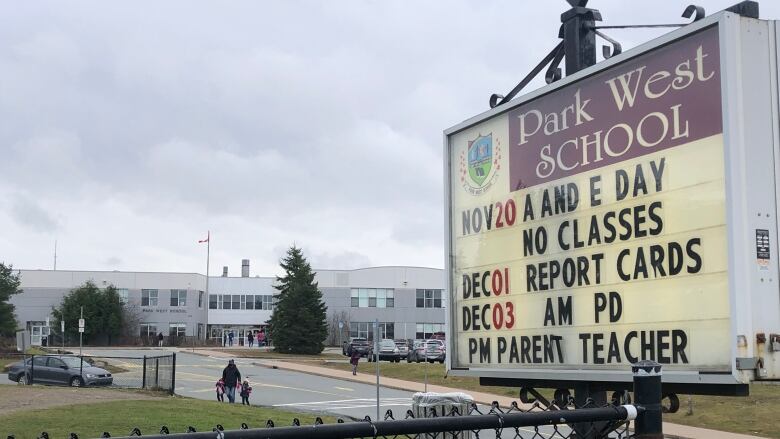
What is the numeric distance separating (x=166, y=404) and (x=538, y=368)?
1826cm

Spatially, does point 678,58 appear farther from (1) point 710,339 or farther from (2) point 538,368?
(2) point 538,368

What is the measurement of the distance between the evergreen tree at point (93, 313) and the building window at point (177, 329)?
23.1 feet

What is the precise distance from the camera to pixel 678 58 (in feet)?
16.4

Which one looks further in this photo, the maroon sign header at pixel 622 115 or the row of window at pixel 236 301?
the row of window at pixel 236 301

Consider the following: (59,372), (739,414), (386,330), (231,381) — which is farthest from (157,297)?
(739,414)

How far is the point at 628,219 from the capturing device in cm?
528

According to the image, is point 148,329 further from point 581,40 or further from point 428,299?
point 581,40

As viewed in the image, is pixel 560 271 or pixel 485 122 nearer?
pixel 560 271

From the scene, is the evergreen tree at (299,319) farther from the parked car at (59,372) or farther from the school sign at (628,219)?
the school sign at (628,219)

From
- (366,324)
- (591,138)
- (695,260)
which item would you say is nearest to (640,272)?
(695,260)

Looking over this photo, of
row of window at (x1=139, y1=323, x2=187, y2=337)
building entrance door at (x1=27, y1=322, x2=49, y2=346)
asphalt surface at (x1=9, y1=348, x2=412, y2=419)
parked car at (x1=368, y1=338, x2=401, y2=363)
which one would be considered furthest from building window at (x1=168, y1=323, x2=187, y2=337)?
asphalt surface at (x1=9, y1=348, x2=412, y2=419)

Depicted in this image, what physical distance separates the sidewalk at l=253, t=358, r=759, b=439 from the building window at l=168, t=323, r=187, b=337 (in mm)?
38704

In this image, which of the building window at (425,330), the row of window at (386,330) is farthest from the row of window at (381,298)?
the building window at (425,330)

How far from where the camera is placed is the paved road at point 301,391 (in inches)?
1107
